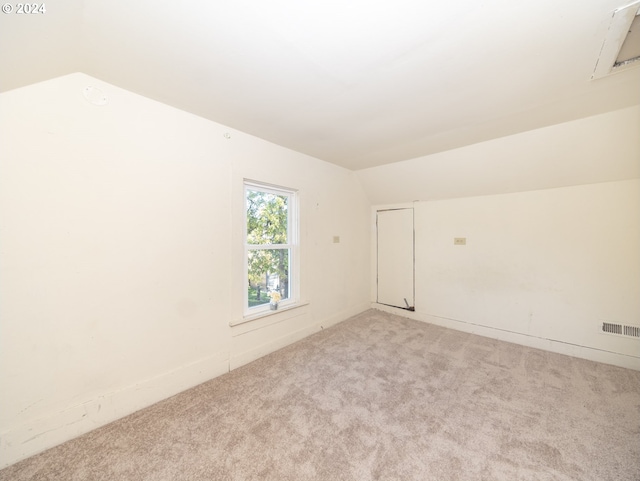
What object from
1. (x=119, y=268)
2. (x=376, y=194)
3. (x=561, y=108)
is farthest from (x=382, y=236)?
(x=119, y=268)

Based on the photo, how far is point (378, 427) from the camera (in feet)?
5.16

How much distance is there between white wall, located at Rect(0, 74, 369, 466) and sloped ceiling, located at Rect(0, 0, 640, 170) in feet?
0.80

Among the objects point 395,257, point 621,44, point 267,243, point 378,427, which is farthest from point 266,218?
point 621,44

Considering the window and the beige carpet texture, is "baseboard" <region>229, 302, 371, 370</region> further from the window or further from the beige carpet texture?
the window

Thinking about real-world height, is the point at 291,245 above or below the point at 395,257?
above

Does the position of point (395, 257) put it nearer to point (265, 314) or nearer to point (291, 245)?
point (291, 245)

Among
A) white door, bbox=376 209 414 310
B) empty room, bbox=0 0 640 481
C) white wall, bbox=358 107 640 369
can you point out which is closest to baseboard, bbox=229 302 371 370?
empty room, bbox=0 0 640 481

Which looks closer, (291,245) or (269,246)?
(269,246)

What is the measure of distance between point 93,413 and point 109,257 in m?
1.01

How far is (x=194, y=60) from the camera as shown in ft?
4.57

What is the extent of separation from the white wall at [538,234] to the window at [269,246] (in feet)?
5.42

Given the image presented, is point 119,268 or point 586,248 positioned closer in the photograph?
point 119,268

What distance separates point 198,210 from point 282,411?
1718mm

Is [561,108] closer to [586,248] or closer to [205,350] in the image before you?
[586,248]
